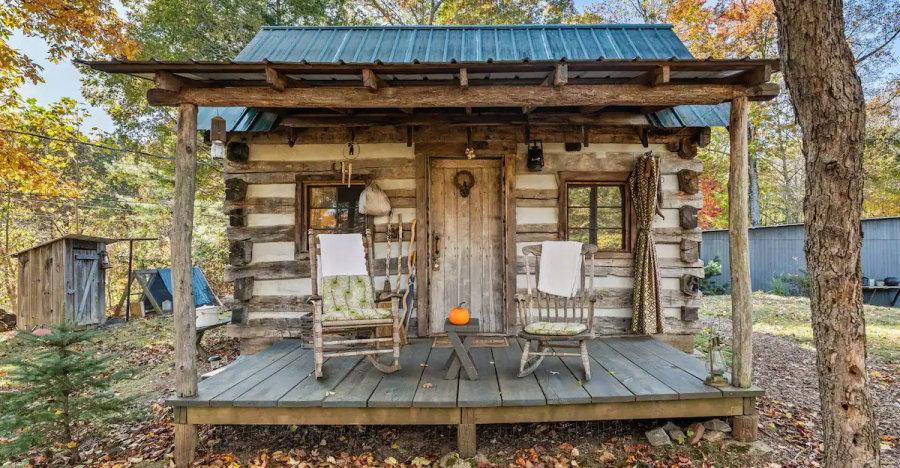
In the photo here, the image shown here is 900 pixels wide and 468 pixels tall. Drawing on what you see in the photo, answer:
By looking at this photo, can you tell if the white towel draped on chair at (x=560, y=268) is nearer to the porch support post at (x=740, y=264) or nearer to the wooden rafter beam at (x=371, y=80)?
the porch support post at (x=740, y=264)

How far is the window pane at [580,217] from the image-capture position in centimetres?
480

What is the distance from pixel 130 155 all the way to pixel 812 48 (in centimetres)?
1366

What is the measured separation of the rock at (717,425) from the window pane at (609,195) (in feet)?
7.96

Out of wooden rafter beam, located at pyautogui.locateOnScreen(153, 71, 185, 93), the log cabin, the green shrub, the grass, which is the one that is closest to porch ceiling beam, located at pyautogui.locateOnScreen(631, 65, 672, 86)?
the log cabin

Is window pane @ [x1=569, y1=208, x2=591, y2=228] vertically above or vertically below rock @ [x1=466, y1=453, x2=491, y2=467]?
above

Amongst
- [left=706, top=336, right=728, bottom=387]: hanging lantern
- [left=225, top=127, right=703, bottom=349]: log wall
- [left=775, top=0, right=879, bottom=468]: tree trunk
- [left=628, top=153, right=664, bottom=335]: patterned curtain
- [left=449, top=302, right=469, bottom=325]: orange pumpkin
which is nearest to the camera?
[left=775, top=0, right=879, bottom=468]: tree trunk

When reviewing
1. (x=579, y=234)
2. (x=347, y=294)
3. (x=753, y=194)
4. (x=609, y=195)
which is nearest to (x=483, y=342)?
(x=347, y=294)

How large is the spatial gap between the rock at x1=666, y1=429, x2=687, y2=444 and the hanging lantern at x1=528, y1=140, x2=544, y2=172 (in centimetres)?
272

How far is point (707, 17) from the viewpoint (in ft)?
39.4

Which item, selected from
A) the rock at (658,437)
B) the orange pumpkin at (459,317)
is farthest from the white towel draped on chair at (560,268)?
the rock at (658,437)

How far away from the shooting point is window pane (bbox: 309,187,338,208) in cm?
477

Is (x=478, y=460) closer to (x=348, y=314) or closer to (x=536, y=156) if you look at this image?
(x=348, y=314)

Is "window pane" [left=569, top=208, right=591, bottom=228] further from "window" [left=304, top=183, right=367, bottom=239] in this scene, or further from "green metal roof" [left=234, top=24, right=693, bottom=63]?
"window" [left=304, top=183, right=367, bottom=239]

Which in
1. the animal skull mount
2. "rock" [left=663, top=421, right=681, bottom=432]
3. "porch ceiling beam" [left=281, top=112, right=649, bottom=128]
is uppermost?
"porch ceiling beam" [left=281, top=112, right=649, bottom=128]
